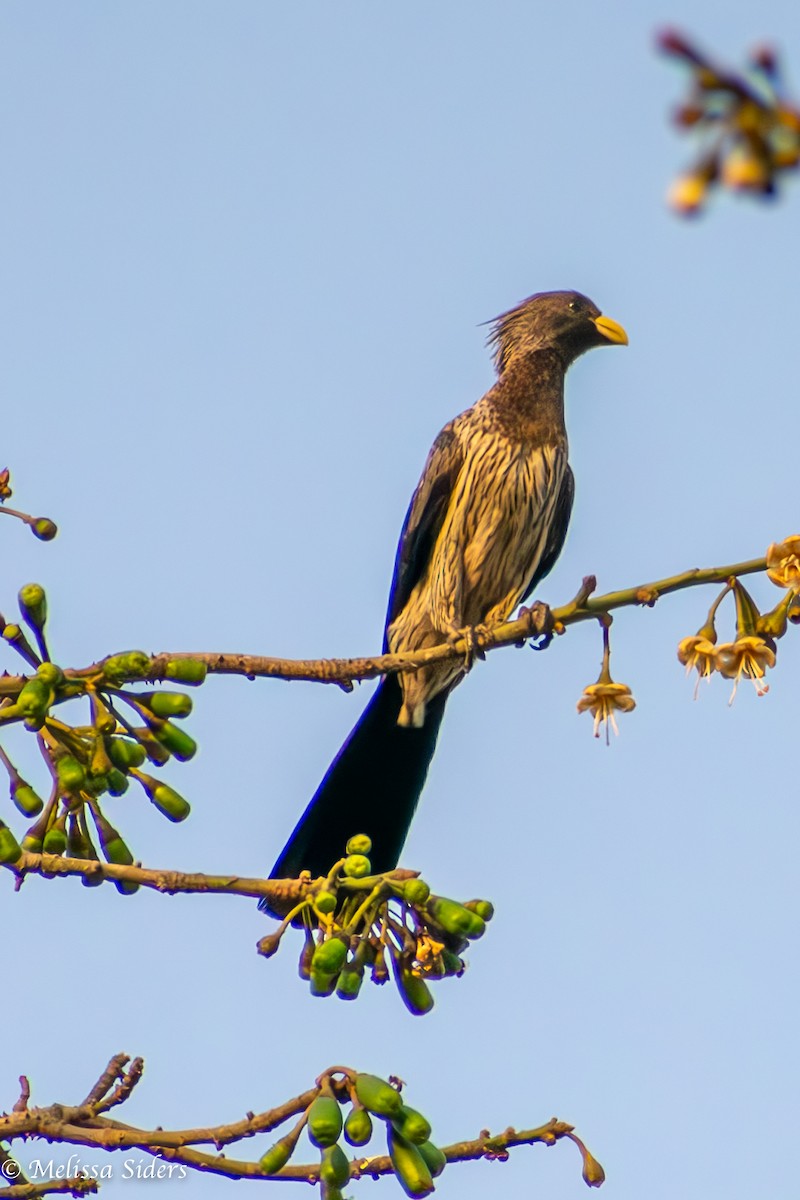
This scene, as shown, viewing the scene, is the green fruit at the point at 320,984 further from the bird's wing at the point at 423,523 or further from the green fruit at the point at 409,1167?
the bird's wing at the point at 423,523

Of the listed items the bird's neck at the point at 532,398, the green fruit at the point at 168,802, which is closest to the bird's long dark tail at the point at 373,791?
the bird's neck at the point at 532,398

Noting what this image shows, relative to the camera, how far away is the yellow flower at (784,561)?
2.38 meters

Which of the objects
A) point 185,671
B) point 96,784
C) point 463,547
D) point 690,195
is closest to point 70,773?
point 96,784

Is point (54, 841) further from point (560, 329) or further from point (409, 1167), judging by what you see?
point (560, 329)

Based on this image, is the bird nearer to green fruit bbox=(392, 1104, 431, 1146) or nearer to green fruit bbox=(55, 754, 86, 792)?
green fruit bbox=(55, 754, 86, 792)

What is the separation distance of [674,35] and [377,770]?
3.92 m

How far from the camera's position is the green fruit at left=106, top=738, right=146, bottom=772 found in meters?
2.23

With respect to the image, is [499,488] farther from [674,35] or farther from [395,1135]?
[674,35]

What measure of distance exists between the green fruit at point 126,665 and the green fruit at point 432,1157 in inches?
34.4

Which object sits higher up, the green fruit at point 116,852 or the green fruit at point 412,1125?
the green fruit at point 116,852

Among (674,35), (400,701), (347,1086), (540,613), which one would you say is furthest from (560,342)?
(674,35)

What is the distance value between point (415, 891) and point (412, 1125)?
356 mm

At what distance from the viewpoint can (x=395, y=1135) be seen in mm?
2102

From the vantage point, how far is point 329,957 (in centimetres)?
216
